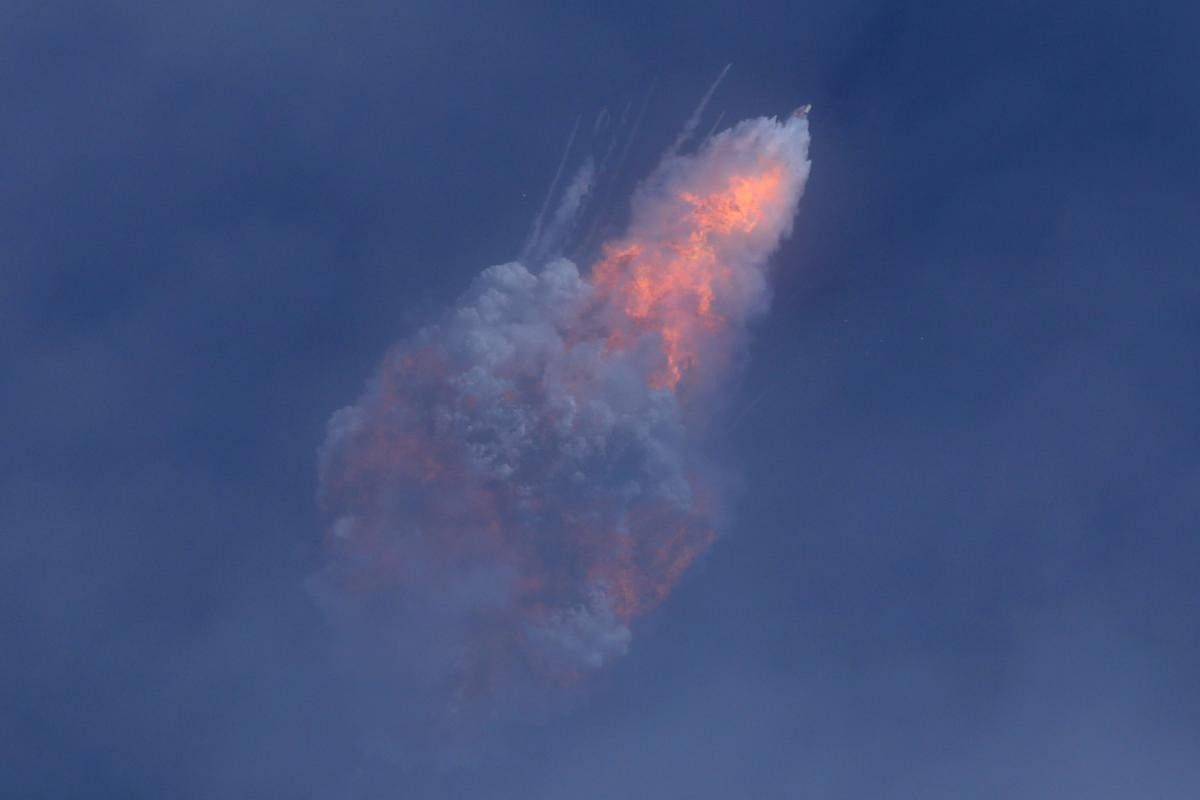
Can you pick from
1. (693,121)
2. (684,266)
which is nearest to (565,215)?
(684,266)

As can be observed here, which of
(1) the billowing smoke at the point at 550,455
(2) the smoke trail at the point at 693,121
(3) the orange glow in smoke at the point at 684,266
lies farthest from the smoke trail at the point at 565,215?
(2) the smoke trail at the point at 693,121

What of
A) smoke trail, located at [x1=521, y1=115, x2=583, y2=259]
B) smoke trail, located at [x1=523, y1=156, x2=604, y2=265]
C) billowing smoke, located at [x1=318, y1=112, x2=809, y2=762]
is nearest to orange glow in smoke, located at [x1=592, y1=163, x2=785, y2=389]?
billowing smoke, located at [x1=318, y1=112, x2=809, y2=762]

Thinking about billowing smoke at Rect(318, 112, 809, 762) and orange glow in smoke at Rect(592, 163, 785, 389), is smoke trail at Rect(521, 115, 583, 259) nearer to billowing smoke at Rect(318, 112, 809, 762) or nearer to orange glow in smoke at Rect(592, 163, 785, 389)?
billowing smoke at Rect(318, 112, 809, 762)

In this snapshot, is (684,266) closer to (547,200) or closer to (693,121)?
(547,200)

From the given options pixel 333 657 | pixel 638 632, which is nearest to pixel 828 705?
pixel 638 632

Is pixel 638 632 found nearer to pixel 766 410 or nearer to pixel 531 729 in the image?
pixel 531 729

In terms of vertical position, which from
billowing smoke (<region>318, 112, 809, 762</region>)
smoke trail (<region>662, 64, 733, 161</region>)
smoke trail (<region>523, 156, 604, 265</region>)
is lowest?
billowing smoke (<region>318, 112, 809, 762</region>)
